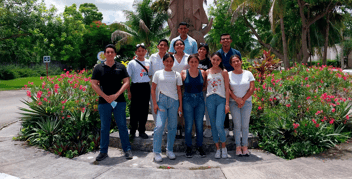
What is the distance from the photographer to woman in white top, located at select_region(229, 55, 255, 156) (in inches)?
163

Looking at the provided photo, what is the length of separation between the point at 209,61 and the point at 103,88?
188 centimetres

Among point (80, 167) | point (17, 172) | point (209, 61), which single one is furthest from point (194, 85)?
point (17, 172)

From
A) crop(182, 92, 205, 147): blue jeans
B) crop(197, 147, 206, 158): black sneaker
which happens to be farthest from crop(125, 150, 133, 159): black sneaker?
crop(197, 147, 206, 158): black sneaker

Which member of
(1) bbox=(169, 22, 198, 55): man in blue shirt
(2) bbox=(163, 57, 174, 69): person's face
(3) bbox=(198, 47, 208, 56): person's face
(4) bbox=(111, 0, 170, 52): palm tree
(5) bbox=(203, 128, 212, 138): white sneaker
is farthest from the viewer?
(4) bbox=(111, 0, 170, 52): palm tree

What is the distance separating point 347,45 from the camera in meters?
44.8

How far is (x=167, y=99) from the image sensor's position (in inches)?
159

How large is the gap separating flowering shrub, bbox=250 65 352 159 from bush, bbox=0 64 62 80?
29537mm

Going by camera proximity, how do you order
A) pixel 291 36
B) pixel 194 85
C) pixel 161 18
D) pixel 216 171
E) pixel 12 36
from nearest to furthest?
pixel 216 171 < pixel 194 85 < pixel 12 36 < pixel 291 36 < pixel 161 18

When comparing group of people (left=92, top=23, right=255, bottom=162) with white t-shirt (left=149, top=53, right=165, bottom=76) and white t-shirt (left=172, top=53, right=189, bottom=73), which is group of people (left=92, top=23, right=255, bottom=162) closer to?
white t-shirt (left=172, top=53, right=189, bottom=73)

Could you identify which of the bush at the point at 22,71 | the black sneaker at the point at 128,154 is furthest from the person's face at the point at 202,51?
the bush at the point at 22,71

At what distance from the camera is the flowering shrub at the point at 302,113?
173 inches

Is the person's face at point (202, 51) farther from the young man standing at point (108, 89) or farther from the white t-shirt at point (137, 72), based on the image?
the young man standing at point (108, 89)

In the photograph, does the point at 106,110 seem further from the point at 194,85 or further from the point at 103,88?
the point at 194,85

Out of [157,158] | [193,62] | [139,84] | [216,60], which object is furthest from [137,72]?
[157,158]
